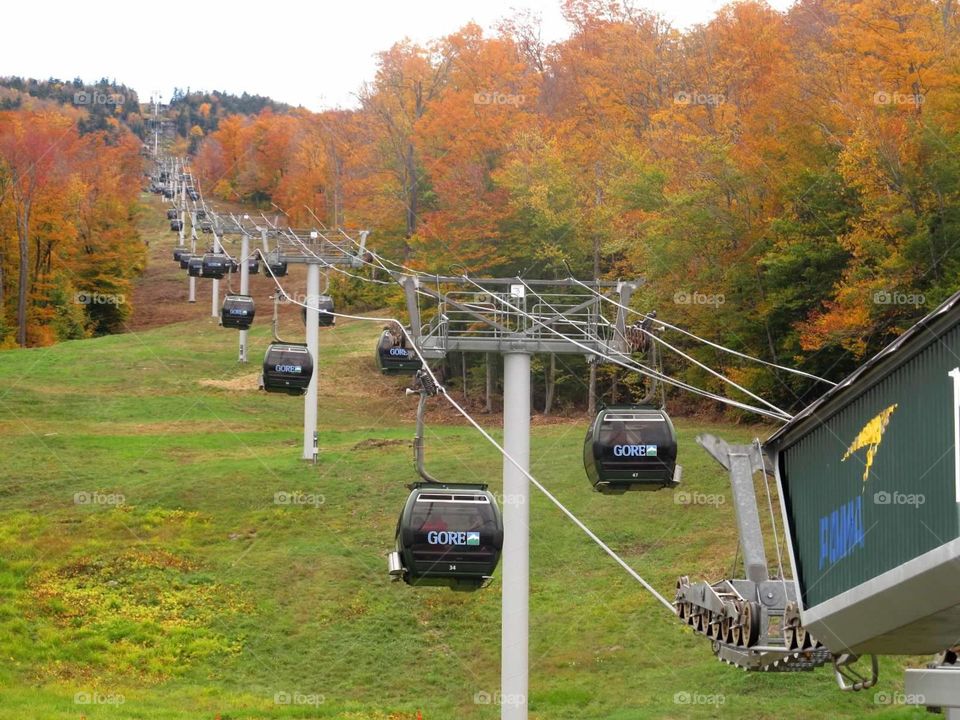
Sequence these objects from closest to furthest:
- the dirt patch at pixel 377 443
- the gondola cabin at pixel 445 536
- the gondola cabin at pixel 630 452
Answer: the gondola cabin at pixel 445 536 → the gondola cabin at pixel 630 452 → the dirt patch at pixel 377 443

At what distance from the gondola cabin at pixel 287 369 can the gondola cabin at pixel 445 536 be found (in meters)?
16.8

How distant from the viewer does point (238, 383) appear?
61688 mm

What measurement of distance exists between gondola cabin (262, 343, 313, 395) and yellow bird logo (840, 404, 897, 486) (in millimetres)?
22610

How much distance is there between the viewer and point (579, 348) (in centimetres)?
2112

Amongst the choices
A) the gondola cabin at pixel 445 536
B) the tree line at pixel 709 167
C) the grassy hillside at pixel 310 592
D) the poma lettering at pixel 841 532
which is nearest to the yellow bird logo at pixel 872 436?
the poma lettering at pixel 841 532

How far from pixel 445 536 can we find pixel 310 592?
15.2 metres

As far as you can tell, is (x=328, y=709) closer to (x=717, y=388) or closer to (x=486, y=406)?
(x=717, y=388)

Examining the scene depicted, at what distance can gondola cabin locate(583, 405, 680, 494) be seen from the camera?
811 inches

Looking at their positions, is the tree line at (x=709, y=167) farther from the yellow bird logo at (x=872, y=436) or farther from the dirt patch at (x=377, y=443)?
the yellow bird logo at (x=872, y=436)

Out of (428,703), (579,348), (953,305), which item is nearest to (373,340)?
(428,703)

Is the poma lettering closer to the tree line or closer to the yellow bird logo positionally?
the yellow bird logo

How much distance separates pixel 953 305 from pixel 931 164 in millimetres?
26992

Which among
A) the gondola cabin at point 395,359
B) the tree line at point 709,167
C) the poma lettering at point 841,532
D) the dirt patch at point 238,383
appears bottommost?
the dirt patch at point 238,383

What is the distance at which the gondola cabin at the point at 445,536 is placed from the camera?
18.9m
